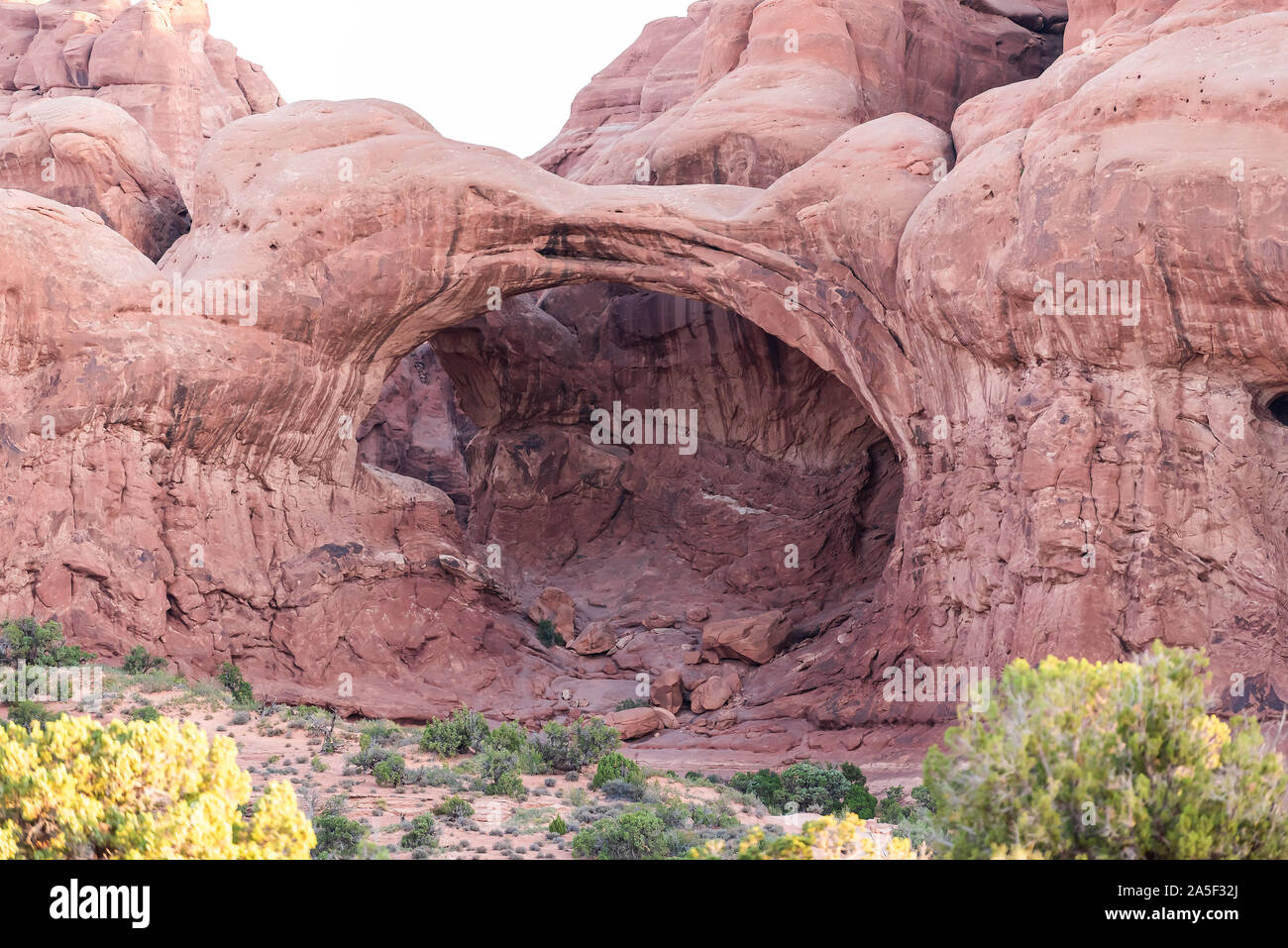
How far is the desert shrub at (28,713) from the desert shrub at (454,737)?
469 centimetres

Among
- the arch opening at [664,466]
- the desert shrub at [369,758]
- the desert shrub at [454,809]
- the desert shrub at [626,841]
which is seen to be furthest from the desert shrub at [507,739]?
the arch opening at [664,466]

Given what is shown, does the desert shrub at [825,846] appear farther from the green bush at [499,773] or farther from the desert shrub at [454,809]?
the green bush at [499,773]

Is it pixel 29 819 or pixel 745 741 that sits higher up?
pixel 29 819

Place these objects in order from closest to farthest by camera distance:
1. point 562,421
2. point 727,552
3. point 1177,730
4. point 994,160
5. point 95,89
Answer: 1. point 1177,730
2. point 994,160
3. point 727,552
4. point 562,421
5. point 95,89

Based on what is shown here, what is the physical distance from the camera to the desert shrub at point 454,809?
13.7 metres

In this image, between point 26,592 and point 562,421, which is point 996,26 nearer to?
point 562,421

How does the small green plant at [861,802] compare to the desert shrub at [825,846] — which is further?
the small green plant at [861,802]

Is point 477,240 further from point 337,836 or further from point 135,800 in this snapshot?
point 135,800

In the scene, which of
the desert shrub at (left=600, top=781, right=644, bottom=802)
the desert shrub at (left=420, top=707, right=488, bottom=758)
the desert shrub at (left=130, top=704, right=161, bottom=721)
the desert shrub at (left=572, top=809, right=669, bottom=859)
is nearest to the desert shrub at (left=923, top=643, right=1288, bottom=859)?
the desert shrub at (left=572, top=809, right=669, bottom=859)

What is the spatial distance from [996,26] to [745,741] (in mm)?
18767

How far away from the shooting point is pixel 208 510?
2350 cm
